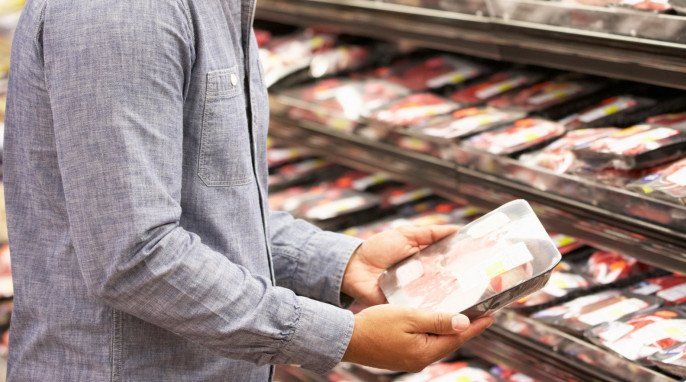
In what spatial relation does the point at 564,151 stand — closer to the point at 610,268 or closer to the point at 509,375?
the point at 610,268

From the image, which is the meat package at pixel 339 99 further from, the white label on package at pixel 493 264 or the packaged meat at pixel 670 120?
the white label on package at pixel 493 264

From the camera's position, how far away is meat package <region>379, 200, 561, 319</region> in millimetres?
1286

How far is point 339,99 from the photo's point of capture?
2430mm

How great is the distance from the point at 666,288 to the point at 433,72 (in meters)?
1.04

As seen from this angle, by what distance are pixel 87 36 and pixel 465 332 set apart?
29.0 inches

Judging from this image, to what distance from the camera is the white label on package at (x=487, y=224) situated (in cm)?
141

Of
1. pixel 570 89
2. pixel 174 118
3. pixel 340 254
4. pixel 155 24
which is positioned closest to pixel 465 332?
pixel 340 254

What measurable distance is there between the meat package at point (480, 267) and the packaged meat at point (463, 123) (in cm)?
57

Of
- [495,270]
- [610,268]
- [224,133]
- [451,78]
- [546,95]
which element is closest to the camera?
[224,133]

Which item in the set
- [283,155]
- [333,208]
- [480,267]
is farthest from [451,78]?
[480,267]

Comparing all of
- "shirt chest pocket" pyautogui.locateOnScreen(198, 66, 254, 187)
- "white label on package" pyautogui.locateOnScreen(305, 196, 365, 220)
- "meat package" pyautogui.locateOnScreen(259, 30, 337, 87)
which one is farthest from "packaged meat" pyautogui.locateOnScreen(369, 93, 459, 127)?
"shirt chest pocket" pyautogui.locateOnScreen(198, 66, 254, 187)

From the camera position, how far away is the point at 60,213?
3.91 ft

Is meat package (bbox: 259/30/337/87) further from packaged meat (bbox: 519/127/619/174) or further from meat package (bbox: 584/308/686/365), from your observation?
meat package (bbox: 584/308/686/365)

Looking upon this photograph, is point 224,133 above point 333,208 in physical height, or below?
above
